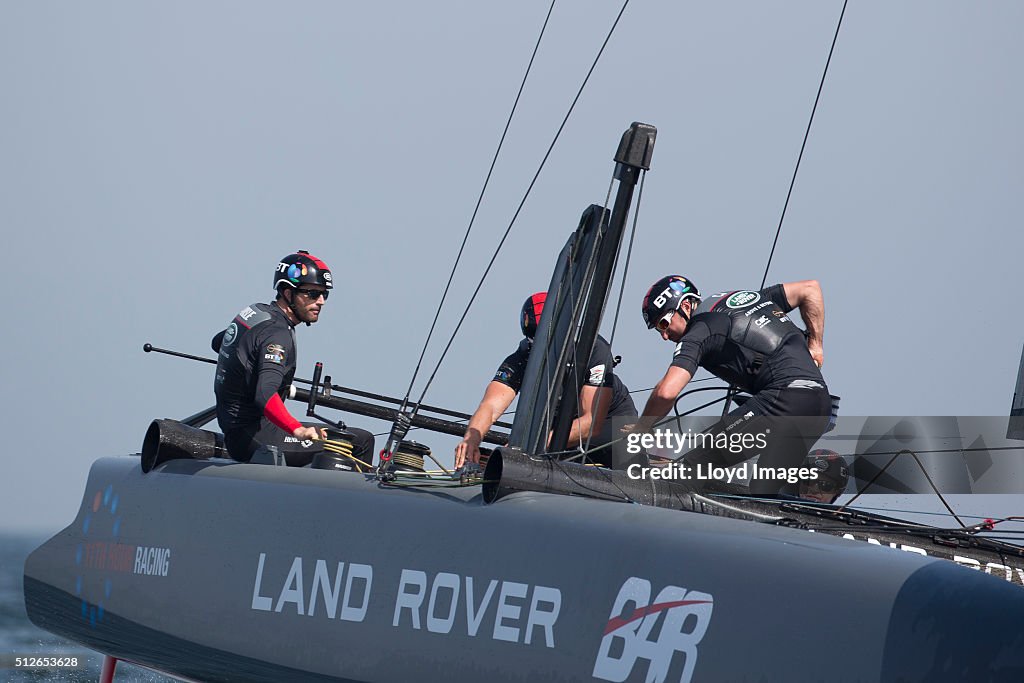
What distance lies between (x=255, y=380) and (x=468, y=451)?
4.57 feet

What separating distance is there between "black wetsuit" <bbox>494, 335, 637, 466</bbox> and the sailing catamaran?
0.49 m

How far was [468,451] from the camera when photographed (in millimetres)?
5766

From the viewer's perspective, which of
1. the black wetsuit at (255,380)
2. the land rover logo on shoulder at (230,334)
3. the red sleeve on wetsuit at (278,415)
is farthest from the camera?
the land rover logo on shoulder at (230,334)

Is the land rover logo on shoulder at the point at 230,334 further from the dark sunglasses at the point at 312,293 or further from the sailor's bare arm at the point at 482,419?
the sailor's bare arm at the point at 482,419

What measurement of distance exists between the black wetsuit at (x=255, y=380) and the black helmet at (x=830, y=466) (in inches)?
98.5

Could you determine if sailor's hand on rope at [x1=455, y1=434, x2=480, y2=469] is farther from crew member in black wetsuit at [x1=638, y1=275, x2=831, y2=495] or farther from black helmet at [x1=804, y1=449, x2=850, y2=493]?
black helmet at [x1=804, y1=449, x2=850, y2=493]

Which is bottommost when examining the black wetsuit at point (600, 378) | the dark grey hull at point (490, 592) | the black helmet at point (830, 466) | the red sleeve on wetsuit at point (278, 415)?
the dark grey hull at point (490, 592)

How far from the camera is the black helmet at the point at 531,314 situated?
6.30 meters

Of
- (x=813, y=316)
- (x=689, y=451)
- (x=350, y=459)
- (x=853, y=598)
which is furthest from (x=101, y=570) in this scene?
(x=853, y=598)

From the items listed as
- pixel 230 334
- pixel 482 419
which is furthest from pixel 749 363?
pixel 230 334

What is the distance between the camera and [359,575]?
4.78 metres

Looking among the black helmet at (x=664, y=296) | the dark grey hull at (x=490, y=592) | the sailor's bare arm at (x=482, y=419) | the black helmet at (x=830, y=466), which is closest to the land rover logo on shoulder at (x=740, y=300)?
the black helmet at (x=664, y=296)

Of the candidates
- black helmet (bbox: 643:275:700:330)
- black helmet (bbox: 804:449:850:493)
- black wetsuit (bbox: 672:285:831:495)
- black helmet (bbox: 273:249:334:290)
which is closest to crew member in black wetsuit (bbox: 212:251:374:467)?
black helmet (bbox: 273:249:334:290)

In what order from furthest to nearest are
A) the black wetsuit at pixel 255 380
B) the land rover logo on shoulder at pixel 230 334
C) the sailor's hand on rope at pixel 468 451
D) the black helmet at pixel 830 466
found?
1. the land rover logo on shoulder at pixel 230 334
2. the black wetsuit at pixel 255 380
3. the sailor's hand on rope at pixel 468 451
4. the black helmet at pixel 830 466
